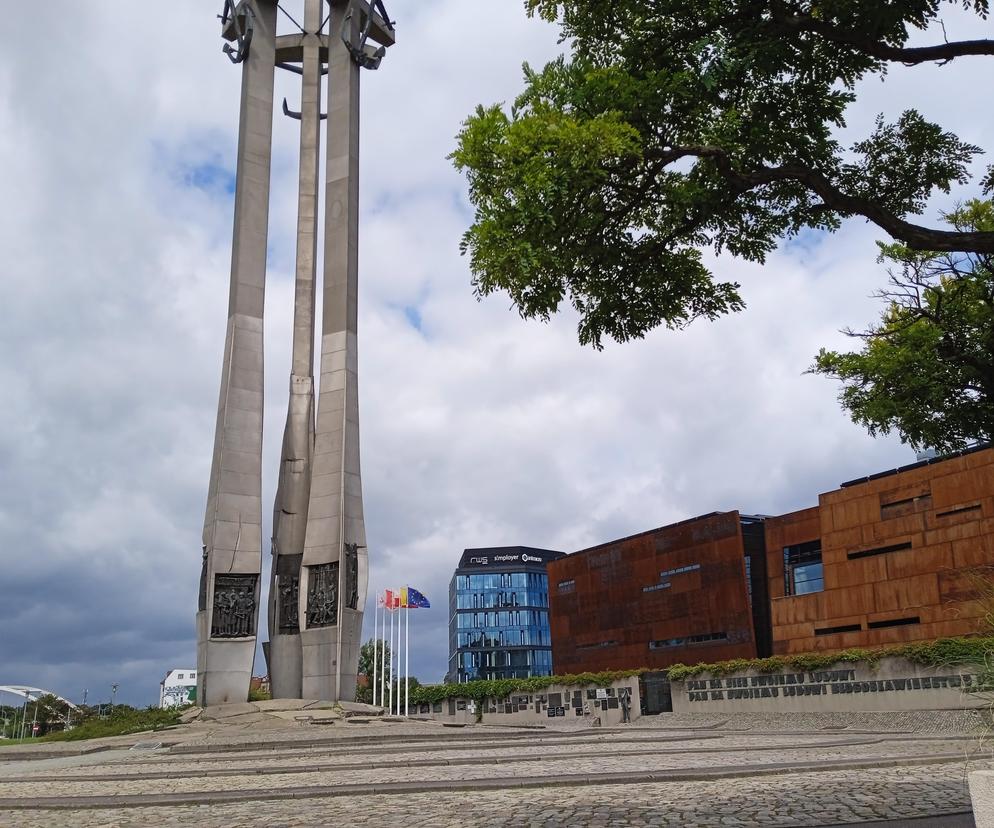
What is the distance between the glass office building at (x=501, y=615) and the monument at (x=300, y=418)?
96698 millimetres

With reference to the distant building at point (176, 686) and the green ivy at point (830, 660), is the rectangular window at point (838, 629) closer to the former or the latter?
the green ivy at point (830, 660)

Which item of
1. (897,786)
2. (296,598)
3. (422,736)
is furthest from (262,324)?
(897,786)

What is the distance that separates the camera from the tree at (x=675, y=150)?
25.2 ft

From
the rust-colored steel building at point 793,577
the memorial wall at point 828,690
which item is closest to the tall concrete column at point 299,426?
the memorial wall at point 828,690

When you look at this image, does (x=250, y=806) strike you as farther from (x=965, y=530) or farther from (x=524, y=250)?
(x=965, y=530)

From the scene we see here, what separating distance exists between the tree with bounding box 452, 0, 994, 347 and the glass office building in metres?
119

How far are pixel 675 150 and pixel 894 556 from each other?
35.4 metres

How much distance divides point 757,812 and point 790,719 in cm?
3144

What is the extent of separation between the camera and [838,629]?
41.2 metres

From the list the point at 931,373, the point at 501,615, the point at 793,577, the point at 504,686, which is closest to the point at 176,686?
the point at 501,615

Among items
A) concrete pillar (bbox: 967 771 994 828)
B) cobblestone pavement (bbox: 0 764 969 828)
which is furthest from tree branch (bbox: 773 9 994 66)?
cobblestone pavement (bbox: 0 764 969 828)

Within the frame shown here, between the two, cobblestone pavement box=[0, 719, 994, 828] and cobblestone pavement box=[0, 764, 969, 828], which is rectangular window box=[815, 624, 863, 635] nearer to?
cobblestone pavement box=[0, 719, 994, 828]

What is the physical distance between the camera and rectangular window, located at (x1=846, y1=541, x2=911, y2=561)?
126 ft

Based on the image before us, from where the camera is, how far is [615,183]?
27.0 feet
